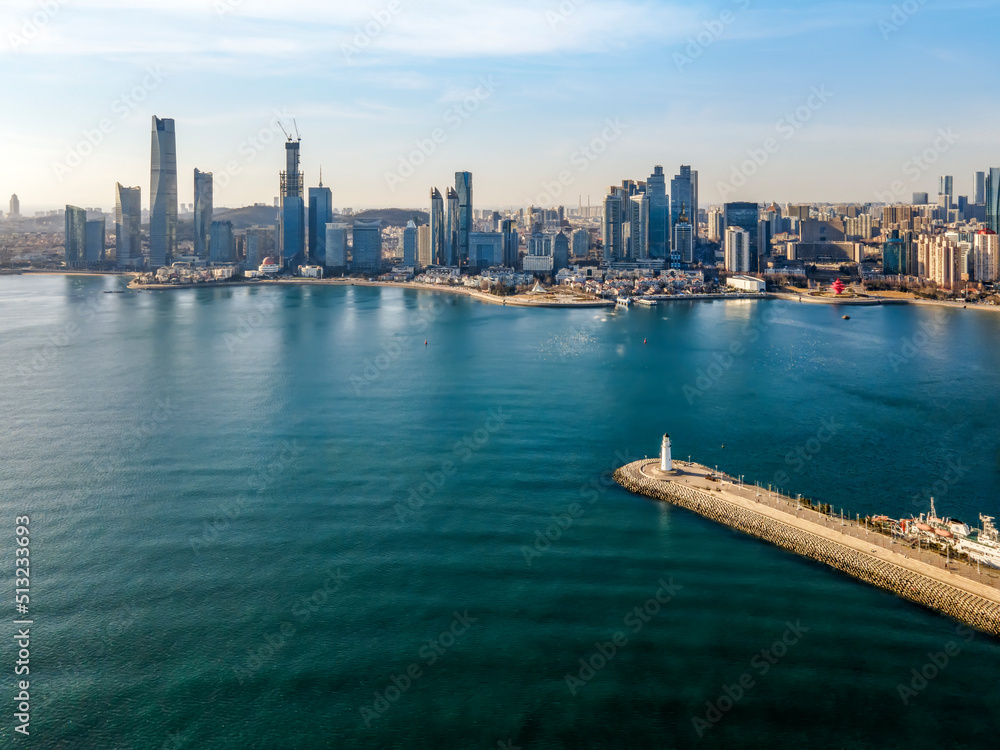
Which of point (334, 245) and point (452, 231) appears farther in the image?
point (452, 231)

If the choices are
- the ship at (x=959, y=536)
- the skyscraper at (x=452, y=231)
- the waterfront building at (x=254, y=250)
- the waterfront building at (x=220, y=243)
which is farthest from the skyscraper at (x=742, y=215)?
the ship at (x=959, y=536)

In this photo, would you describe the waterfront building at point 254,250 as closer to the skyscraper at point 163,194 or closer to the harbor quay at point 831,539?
the skyscraper at point 163,194

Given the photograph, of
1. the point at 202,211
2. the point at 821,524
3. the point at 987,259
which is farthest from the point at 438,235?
the point at 821,524

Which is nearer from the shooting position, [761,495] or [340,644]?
[340,644]

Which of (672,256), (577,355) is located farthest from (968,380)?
(672,256)

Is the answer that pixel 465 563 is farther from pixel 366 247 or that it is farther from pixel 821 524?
pixel 366 247

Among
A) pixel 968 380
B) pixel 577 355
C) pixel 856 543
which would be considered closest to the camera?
pixel 856 543

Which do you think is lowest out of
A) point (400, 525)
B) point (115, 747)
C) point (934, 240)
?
point (115, 747)

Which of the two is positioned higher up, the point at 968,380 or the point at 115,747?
the point at 968,380

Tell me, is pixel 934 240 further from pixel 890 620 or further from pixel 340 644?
pixel 340 644
